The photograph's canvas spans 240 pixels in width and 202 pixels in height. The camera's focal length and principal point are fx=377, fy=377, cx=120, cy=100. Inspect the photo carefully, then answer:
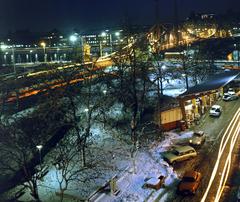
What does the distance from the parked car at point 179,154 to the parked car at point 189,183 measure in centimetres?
310

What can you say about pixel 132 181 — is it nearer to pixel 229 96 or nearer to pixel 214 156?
pixel 214 156

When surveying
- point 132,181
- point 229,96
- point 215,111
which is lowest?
point 132,181

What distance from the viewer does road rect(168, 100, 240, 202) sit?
773 inches

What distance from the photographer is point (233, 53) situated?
71.6m

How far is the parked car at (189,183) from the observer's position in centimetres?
1942

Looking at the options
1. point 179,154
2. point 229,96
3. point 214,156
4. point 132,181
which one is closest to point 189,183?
point 132,181

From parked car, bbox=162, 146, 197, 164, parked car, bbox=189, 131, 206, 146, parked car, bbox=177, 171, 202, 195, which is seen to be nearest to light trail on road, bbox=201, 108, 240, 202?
parked car, bbox=177, 171, 202, 195

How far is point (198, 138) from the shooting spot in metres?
27.3

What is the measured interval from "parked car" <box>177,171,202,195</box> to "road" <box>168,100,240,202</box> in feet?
0.91

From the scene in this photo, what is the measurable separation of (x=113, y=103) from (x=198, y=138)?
10.0m

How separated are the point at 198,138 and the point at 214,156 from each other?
9.14 feet

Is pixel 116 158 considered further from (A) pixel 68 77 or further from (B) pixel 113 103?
(B) pixel 113 103

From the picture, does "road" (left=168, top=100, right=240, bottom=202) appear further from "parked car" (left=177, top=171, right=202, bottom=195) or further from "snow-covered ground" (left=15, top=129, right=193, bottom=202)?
"snow-covered ground" (left=15, top=129, right=193, bottom=202)

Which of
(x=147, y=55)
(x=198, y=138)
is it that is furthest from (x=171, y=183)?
(x=147, y=55)
